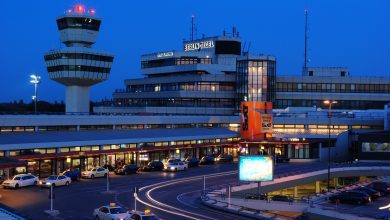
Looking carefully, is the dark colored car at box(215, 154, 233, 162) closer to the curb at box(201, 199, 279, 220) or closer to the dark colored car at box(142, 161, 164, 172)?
the dark colored car at box(142, 161, 164, 172)

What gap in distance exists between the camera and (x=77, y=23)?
89062 mm

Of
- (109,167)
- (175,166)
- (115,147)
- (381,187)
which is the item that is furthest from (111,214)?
(381,187)

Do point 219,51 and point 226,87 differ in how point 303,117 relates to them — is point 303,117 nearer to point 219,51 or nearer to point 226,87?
point 226,87

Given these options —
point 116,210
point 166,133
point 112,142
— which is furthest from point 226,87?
point 116,210

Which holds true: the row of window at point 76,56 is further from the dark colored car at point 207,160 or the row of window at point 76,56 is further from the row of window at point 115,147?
the dark colored car at point 207,160

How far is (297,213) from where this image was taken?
50188 mm

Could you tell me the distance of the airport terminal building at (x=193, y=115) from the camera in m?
65.0

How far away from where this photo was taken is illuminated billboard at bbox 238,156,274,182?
50.4 m

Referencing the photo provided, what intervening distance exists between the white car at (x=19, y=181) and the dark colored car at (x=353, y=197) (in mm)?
30461

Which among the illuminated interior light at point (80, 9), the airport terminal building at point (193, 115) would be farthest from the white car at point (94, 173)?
the illuminated interior light at point (80, 9)

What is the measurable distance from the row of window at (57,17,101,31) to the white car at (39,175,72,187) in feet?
128

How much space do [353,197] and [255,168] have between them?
1284cm

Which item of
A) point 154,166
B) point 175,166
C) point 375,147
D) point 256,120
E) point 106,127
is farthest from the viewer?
point 256,120

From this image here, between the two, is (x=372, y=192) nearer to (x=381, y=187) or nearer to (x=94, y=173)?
(x=381, y=187)
